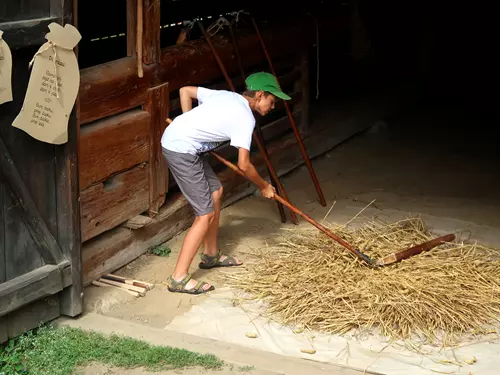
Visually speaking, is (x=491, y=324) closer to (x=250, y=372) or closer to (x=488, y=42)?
(x=250, y=372)

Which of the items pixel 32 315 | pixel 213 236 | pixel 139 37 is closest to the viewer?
pixel 32 315

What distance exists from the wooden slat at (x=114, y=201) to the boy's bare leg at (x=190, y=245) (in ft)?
1.93

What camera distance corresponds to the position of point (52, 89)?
4.56m

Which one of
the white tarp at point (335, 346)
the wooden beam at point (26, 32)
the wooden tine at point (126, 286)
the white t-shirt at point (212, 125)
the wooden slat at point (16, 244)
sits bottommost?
the wooden tine at point (126, 286)

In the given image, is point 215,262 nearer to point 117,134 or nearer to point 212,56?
point 117,134

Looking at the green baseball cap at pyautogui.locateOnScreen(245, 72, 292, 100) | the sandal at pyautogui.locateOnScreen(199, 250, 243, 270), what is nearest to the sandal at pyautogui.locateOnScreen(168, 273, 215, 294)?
the sandal at pyautogui.locateOnScreen(199, 250, 243, 270)

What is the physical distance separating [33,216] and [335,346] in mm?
1871

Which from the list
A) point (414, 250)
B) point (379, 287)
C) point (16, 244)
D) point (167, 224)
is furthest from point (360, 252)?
point (16, 244)

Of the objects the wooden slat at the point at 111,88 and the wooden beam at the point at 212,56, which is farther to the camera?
the wooden beam at the point at 212,56

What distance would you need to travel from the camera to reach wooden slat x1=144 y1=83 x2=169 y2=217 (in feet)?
20.3

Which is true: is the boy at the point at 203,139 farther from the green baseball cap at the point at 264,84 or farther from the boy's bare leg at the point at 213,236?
the boy's bare leg at the point at 213,236

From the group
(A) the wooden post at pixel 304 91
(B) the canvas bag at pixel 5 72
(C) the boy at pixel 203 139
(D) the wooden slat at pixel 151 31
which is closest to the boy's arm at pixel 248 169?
(C) the boy at pixel 203 139

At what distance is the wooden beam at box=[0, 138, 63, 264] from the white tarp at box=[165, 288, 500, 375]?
0.86 meters

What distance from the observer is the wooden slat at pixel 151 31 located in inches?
234
